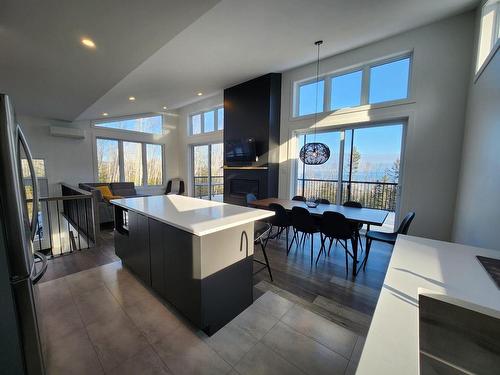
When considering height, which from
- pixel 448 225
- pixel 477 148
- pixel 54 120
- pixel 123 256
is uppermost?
pixel 54 120

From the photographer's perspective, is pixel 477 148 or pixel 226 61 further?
pixel 226 61

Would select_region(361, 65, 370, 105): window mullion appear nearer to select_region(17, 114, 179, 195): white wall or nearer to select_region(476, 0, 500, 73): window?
select_region(476, 0, 500, 73): window

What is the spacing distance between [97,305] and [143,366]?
934 millimetres

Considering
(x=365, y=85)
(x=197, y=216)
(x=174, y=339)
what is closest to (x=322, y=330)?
(x=174, y=339)

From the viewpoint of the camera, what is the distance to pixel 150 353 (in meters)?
1.49

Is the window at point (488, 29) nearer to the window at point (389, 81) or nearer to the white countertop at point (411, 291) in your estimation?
the window at point (389, 81)

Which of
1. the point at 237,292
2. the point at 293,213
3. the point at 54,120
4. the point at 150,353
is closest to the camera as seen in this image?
the point at 150,353

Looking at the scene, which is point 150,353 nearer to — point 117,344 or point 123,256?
point 117,344

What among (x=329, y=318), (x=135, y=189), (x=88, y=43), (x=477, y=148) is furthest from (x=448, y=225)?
(x=135, y=189)

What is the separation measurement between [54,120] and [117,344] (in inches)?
278

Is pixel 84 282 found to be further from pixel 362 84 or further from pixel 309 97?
pixel 362 84

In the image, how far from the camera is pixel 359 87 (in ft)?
13.4

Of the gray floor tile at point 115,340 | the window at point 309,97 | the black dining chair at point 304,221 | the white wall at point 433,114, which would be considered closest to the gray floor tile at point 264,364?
the gray floor tile at point 115,340

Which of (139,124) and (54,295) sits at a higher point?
(139,124)
